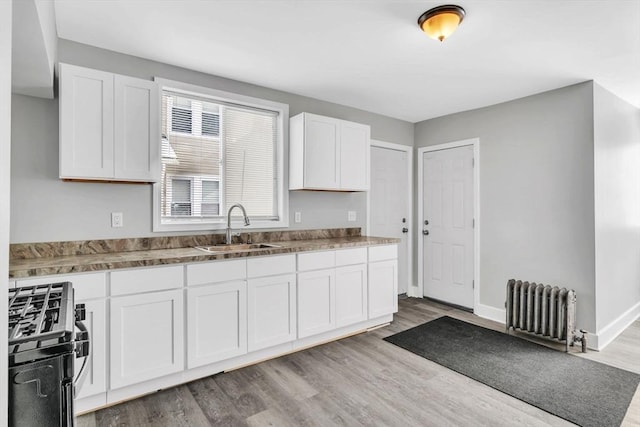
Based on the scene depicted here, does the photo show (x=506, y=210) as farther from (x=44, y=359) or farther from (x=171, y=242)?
(x=44, y=359)

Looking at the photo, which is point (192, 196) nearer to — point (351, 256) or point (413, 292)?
point (351, 256)

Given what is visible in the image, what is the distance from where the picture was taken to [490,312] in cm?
389

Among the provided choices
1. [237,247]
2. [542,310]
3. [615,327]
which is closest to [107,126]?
[237,247]

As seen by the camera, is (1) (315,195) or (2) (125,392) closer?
(2) (125,392)

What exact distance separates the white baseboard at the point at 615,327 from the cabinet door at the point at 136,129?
400cm

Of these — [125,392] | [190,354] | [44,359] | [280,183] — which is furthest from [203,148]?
[44,359]

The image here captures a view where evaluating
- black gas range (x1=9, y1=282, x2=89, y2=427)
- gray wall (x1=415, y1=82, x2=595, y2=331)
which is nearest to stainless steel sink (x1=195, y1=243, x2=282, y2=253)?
black gas range (x1=9, y1=282, x2=89, y2=427)

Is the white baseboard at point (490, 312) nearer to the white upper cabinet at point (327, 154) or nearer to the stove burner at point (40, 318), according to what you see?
the white upper cabinet at point (327, 154)

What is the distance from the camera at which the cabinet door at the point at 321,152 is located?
335cm

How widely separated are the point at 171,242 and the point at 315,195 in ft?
5.13

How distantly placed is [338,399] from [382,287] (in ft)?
4.82

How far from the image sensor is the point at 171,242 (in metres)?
2.82

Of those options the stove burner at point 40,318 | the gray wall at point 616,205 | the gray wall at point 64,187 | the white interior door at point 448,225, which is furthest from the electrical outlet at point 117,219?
the gray wall at point 616,205

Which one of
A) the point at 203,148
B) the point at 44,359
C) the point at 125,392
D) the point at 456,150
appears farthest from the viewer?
the point at 456,150
